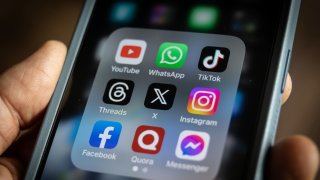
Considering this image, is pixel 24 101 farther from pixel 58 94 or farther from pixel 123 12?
pixel 123 12

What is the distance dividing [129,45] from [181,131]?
0.47ft

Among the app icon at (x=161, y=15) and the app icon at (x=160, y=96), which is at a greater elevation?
the app icon at (x=161, y=15)

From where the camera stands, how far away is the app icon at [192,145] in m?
0.52

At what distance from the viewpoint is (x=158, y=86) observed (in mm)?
567

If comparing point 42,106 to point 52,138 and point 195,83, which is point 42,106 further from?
point 195,83

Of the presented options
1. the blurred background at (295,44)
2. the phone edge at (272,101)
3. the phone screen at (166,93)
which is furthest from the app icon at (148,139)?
the blurred background at (295,44)

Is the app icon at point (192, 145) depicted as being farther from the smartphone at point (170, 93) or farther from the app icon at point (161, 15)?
the app icon at point (161, 15)

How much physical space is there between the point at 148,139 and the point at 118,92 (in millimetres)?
77

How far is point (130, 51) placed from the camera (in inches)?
23.7

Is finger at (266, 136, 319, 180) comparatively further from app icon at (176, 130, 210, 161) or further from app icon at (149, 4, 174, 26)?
app icon at (149, 4, 174, 26)

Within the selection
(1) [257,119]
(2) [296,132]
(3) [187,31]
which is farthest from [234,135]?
(2) [296,132]

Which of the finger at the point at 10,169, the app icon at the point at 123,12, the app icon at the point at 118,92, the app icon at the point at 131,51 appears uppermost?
the app icon at the point at 123,12

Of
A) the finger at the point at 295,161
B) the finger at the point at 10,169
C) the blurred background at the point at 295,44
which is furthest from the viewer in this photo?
the blurred background at the point at 295,44

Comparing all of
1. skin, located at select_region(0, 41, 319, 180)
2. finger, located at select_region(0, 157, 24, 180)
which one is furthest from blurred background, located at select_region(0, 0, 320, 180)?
finger, located at select_region(0, 157, 24, 180)
